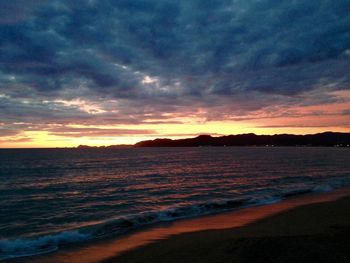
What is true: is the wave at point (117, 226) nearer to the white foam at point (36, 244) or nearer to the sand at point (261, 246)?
the white foam at point (36, 244)

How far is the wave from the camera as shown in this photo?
13617mm

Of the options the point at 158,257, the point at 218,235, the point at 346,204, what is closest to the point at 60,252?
the point at 158,257

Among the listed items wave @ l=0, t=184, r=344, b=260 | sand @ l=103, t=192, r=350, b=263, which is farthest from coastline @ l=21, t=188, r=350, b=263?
wave @ l=0, t=184, r=344, b=260

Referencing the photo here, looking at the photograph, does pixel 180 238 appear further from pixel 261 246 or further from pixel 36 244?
pixel 36 244

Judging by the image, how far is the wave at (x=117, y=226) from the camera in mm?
13617

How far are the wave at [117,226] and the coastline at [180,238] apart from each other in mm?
982

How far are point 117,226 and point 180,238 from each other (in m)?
4.50

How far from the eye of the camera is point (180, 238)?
14.4m

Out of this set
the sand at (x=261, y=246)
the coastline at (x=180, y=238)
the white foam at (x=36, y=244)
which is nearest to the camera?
the sand at (x=261, y=246)

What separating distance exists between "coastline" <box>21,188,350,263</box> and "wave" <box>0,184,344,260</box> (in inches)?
38.6

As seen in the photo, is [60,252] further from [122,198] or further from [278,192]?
[278,192]

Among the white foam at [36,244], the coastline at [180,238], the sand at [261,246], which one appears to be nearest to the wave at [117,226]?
the white foam at [36,244]

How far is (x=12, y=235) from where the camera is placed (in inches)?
622

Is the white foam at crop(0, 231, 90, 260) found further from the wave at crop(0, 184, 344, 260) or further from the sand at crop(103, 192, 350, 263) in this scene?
the sand at crop(103, 192, 350, 263)
